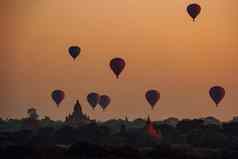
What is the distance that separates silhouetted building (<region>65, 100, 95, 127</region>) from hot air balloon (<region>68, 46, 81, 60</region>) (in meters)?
0.26

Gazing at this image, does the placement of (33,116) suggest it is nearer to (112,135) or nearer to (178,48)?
(112,135)

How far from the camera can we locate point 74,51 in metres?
3.24

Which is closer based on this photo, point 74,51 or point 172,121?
point 172,121

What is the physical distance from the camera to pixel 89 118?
3.18m

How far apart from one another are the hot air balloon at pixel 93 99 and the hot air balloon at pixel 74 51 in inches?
8.4

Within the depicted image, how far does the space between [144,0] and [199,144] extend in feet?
2.66

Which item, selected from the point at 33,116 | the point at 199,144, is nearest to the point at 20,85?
the point at 33,116

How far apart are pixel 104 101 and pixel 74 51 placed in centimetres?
30

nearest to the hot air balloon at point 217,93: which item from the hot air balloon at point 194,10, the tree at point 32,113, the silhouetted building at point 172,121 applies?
the silhouetted building at point 172,121

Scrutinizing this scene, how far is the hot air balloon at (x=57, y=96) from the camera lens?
127 inches

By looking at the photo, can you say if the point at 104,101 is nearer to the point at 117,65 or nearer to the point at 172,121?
the point at 117,65

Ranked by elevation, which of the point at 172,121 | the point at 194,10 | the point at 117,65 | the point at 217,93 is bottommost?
the point at 172,121

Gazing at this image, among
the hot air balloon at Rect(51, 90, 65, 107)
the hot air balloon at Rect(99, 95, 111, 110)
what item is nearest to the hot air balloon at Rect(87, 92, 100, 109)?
the hot air balloon at Rect(99, 95, 111, 110)

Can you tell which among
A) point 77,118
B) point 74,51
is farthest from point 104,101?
point 74,51
